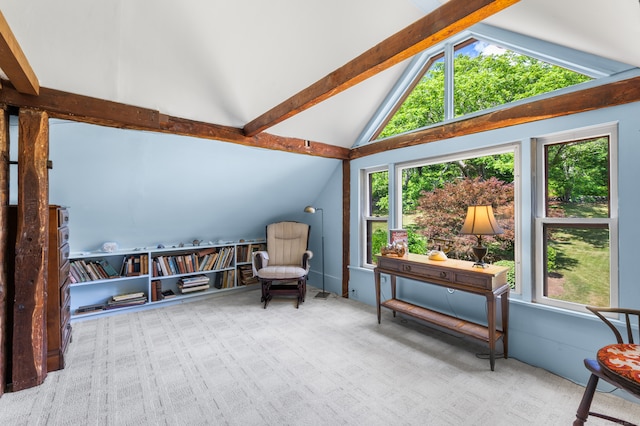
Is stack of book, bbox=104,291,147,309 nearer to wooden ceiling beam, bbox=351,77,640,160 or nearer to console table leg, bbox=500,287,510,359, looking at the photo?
wooden ceiling beam, bbox=351,77,640,160

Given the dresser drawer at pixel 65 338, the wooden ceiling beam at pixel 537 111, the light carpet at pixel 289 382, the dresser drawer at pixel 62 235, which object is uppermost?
the wooden ceiling beam at pixel 537 111

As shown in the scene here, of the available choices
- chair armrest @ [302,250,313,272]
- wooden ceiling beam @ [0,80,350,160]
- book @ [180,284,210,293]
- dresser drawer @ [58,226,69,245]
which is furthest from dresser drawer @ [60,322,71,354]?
chair armrest @ [302,250,313,272]

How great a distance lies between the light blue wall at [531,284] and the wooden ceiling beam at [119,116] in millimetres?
2042

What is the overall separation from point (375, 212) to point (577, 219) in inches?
86.1

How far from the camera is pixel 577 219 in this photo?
2186mm

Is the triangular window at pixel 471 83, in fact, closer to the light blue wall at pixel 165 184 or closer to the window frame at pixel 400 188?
the window frame at pixel 400 188

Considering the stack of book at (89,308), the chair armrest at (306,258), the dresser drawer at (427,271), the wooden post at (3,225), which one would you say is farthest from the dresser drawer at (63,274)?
the dresser drawer at (427,271)

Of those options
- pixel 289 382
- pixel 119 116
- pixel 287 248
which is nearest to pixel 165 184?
pixel 119 116

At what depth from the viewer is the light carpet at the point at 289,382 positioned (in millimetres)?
1740

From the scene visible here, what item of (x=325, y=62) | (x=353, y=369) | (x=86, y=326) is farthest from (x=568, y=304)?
(x=86, y=326)

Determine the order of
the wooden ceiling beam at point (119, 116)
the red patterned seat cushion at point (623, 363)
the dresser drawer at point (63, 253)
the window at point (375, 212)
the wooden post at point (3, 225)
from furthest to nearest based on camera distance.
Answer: the window at point (375, 212), the dresser drawer at point (63, 253), the wooden ceiling beam at point (119, 116), the wooden post at point (3, 225), the red patterned seat cushion at point (623, 363)

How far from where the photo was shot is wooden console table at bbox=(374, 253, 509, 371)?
2.24 m

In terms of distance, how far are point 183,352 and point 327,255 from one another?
8.36 ft

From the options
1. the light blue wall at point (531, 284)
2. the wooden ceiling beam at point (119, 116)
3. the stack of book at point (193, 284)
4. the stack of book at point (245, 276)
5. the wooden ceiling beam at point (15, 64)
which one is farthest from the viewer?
the stack of book at point (245, 276)
